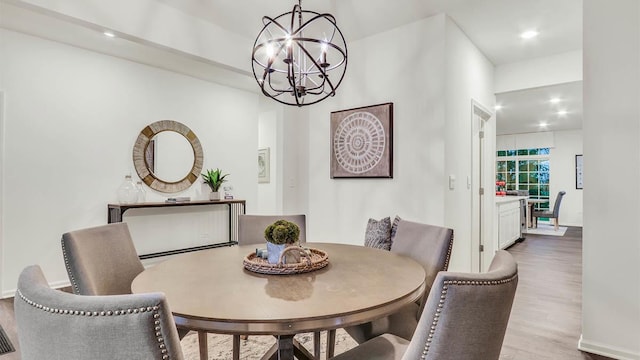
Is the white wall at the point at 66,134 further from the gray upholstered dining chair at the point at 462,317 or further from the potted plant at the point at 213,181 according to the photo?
the gray upholstered dining chair at the point at 462,317

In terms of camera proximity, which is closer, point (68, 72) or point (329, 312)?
point (329, 312)

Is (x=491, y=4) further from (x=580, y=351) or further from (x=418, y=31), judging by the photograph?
(x=580, y=351)

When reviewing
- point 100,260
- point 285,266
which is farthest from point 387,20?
point 100,260

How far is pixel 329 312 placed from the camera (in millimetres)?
1056

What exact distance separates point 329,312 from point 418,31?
290 centimetres

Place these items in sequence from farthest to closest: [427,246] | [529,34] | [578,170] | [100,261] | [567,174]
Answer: [567,174]
[578,170]
[529,34]
[427,246]
[100,261]

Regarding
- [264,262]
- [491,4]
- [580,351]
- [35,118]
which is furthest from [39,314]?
[35,118]

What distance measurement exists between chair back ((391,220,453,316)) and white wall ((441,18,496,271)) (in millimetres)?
1141

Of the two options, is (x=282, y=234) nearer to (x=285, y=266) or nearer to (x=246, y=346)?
(x=285, y=266)

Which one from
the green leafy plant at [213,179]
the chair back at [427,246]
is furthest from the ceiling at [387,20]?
the chair back at [427,246]

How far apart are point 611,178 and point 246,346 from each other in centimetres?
267

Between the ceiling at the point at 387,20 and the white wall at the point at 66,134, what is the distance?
0.84 ft

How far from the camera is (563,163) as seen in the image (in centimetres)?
923

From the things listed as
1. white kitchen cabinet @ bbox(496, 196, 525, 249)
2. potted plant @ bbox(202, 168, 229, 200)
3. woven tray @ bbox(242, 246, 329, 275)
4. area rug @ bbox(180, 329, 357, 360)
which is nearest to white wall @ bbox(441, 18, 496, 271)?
area rug @ bbox(180, 329, 357, 360)
